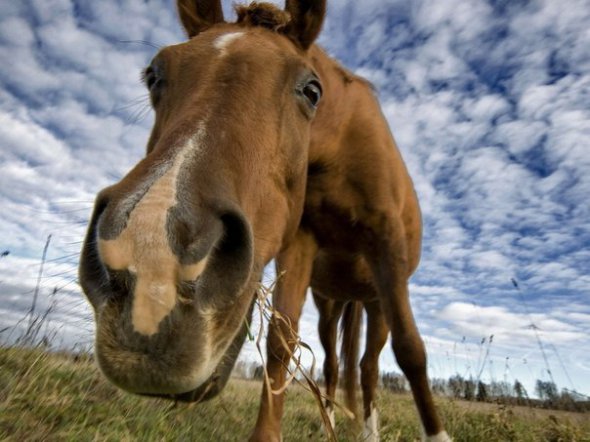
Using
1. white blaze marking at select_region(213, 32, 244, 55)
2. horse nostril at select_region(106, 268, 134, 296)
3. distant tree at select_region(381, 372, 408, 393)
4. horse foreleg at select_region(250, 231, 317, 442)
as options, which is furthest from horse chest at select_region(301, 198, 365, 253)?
distant tree at select_region(381, 372, 408, 393)

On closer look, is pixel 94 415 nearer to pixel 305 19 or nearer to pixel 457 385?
pixel 305 19

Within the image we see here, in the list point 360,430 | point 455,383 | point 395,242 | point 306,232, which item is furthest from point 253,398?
point 455,383

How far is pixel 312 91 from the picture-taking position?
10.1ft

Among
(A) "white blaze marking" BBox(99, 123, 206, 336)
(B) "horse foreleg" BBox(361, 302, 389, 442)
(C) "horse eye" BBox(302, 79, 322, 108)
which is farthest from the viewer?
(B) "horse foreleg" BBox(361, 302, 389, 442)

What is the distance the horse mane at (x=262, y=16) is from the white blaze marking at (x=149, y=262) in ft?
7.15

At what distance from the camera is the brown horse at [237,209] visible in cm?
147

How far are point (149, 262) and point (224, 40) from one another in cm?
173

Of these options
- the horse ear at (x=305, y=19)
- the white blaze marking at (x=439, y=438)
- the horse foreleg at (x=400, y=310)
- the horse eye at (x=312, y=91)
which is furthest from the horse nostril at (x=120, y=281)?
the white blaze marking at (x=439, y=438)

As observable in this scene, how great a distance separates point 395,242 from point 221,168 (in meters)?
2.43

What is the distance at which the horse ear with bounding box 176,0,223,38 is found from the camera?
3.62m

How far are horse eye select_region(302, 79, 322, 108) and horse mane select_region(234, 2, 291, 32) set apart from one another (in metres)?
0.54

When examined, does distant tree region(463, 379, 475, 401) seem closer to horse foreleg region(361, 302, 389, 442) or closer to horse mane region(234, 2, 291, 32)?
horse foreleg region(361, 302, 389, 442)

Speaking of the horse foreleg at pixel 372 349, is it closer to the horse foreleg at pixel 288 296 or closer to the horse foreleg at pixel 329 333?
the horse foreleg at pixel 329 333

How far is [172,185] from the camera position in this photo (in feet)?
5.35
